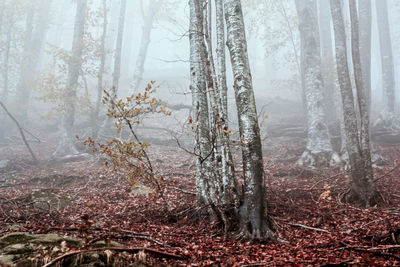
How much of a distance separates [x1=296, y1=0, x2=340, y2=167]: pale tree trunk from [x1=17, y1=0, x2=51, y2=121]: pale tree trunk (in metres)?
19.7

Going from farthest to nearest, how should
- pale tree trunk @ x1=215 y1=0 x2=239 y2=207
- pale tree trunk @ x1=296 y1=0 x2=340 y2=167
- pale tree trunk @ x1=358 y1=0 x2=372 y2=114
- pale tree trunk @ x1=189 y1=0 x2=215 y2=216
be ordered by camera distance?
pale tree trunk @ x1=358 y1=0 x2=372 y2=114 < pale tree trunk @ x1=296 y1=0 x2=340 y2=167 < pale tree trunk @ x1=189 y1=0 x2=215 y2=216 < pale tree trunk @ x1=215 y1=0 x2=239 y2=207

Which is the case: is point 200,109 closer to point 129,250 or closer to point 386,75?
point 129,250

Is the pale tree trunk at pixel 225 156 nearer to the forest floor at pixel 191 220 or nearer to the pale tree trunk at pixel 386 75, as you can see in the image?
the forest floor at pixel 191 220

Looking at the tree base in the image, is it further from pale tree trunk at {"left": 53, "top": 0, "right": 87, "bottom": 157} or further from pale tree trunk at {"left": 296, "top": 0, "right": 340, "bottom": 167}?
pale tree trunk at {"left": 53, "top": 0, "right": 87, "bottom": 157}

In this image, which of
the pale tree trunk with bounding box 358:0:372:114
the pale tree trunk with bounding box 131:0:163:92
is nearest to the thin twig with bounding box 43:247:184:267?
the pale tree trunk with bounding box 358:0:372:114

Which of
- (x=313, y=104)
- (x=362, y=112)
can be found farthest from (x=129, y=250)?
(x=313, y=104)

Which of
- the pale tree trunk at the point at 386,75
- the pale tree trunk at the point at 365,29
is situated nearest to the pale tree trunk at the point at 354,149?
the pale tree trunk at the point at 365,29

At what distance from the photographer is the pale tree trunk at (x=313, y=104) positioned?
11.7 m

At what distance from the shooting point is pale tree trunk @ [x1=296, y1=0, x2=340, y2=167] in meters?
11.7

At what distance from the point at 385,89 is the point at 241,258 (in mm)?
19182

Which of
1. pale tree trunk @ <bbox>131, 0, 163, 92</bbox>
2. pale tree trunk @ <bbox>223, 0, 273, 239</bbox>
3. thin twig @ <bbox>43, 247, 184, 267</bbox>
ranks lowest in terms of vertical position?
thin twig @ <bbox>43, 247, 184, 267</bbox>

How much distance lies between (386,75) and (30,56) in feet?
91.6

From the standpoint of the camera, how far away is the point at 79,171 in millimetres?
11797

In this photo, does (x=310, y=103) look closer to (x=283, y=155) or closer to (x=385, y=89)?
(x=283, y=155)
